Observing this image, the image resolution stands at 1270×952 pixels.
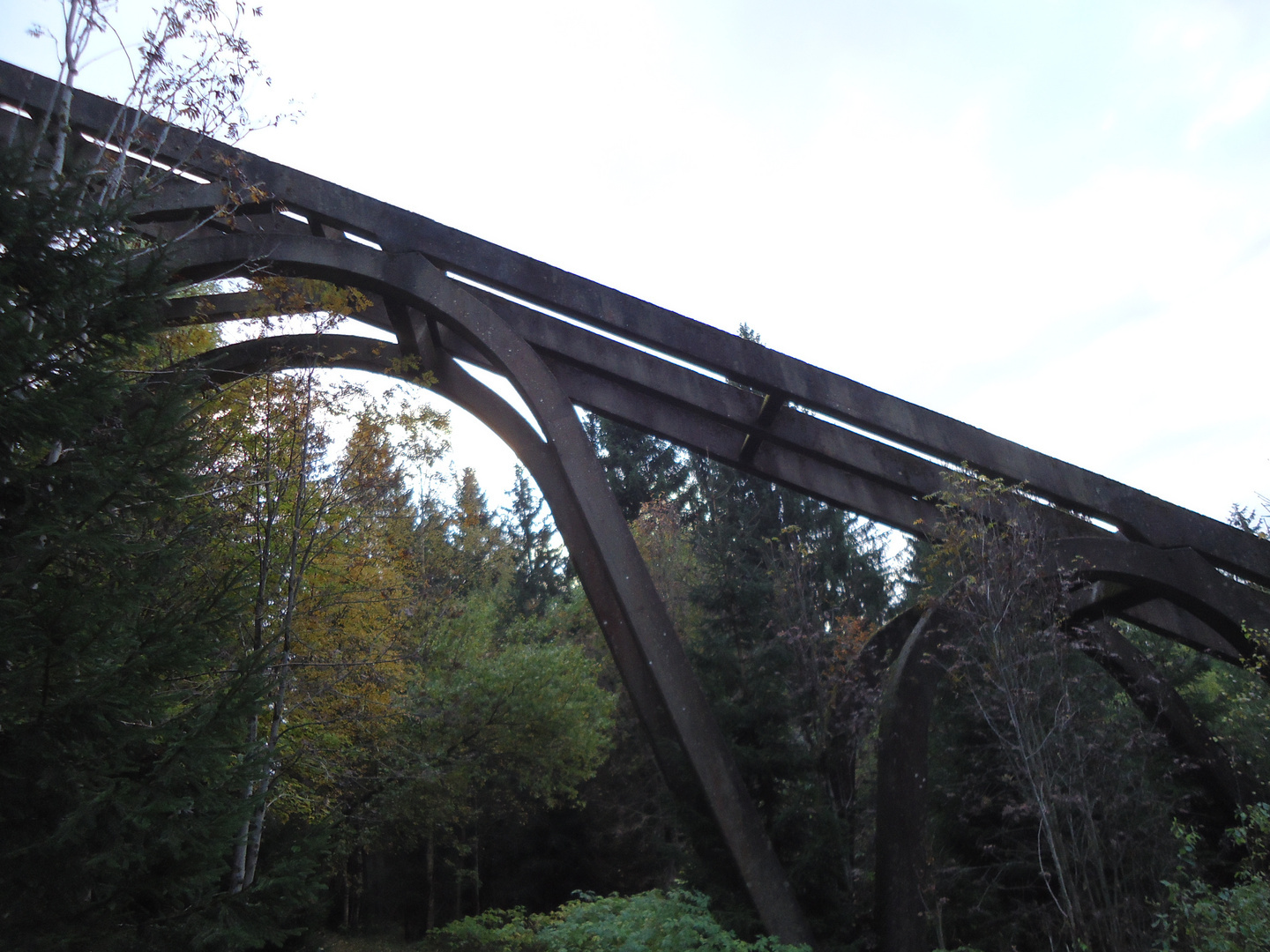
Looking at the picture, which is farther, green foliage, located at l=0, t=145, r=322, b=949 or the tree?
the tree

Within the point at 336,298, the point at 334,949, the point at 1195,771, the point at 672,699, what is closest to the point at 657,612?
the point at 672,699

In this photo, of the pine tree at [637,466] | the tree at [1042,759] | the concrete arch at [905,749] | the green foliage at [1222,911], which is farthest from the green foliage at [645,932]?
the pine tree at [637,466]

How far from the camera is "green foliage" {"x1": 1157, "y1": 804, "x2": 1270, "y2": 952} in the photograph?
5.68 meters

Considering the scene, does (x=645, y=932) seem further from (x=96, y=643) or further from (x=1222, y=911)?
(x=96, y=643)

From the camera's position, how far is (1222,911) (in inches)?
244

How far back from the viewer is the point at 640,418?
8.23m

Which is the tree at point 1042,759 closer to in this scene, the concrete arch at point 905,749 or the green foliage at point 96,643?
the concrete arch at point 905,749

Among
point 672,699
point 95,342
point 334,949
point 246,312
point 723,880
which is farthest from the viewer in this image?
point 334,949

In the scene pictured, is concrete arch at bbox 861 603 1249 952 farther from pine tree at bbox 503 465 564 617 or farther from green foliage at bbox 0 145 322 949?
pine tree at bbox 503 465 564 617

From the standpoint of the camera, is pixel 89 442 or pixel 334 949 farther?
pixel 334 949

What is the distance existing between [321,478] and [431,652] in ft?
16.6

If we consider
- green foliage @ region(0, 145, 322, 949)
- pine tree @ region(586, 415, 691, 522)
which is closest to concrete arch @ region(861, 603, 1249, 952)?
green foliage @ region(0, 145, 322, 949)

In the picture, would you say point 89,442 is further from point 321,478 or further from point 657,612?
point 657,612

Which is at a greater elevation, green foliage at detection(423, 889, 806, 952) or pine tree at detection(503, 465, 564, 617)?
pine tree at detection(503, 465, 564, 617)
